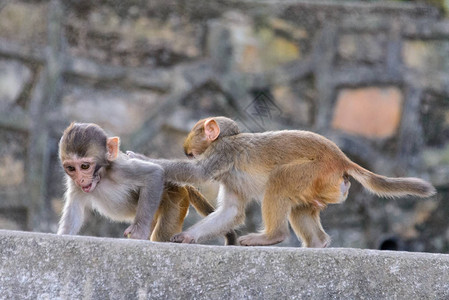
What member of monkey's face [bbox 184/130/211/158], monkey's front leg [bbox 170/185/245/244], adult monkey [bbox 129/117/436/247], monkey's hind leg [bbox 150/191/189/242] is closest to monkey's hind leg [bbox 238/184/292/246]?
adult monkey [bbox 129/117/436/247]

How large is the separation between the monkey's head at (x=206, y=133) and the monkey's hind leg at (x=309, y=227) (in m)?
0.60

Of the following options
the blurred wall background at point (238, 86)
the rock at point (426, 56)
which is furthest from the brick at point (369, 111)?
the rock at point (426, 56)

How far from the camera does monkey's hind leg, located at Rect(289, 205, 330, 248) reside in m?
4.21

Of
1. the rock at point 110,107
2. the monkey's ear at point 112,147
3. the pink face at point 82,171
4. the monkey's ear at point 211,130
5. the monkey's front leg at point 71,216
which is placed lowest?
the rock at point 110,107

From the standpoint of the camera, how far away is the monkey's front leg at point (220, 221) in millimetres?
3996

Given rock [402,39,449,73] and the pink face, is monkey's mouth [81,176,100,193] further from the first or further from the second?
rock [402,39,449,73]

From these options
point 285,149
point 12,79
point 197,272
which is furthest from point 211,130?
point 12,79

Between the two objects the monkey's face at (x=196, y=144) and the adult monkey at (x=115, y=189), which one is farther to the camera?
the monkey's face at (x=196, y=144)

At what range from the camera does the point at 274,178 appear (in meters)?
4.14

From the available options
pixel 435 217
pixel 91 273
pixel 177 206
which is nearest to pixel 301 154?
pixel 177 206

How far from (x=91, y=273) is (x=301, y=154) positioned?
1.60m

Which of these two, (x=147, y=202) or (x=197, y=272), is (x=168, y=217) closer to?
(x=147, y=202)

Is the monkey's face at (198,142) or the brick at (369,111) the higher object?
the monkey's face at (198,142)

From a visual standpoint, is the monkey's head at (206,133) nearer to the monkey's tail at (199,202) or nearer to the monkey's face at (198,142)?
the monkey's face at (198,142)
